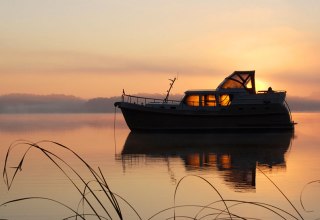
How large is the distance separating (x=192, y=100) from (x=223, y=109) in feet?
7.02

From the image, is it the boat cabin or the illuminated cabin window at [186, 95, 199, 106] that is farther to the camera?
the illuminated cabin window at [186, 95, 199, 106]

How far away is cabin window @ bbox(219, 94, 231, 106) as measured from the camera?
32.6 meters

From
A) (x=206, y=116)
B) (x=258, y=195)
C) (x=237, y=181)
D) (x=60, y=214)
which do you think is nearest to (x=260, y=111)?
(x=206, y=116)

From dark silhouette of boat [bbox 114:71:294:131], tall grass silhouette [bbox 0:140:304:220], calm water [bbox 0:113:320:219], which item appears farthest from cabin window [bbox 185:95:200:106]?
tall grass silhouette [bbox 0:140:304:220]

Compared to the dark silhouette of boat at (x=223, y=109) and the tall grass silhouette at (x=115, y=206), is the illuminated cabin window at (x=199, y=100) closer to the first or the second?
the dark silhouette of boat at (x=223, y=109)

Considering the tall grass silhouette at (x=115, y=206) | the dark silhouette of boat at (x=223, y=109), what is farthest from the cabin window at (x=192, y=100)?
the tall grass silhouette at (x=115, y=206)

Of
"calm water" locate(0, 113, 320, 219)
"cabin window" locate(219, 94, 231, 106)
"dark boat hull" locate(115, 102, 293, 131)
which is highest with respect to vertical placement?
"cabin window" locate(219, 94, 231, 106)

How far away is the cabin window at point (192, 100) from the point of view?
3262cm

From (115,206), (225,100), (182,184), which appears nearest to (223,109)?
(225,100)

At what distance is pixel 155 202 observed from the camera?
8.63m

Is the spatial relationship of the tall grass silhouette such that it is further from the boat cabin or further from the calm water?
the boat cabin

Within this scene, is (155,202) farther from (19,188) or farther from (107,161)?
(107,161)

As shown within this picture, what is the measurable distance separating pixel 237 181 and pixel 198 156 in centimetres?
668

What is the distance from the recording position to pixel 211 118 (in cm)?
3281
